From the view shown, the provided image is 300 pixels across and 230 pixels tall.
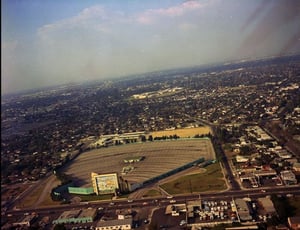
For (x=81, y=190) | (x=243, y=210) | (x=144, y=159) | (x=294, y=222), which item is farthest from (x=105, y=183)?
(x=294, y=222)

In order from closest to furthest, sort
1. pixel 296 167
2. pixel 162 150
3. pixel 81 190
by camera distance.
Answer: pixel 296 167 → pixel 81 190 → pixel 162 150

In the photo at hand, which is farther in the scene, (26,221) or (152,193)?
(152,193)

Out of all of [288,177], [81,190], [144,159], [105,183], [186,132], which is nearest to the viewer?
[288,177]

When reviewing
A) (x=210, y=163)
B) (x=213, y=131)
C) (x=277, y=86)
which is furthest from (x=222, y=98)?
(x=210, y=163)

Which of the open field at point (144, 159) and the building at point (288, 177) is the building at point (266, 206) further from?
the open field at point (144, 159)

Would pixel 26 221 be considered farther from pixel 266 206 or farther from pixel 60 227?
pixel 266 206

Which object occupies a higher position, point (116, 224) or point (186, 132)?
point (186, 132)

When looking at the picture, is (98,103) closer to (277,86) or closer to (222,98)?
(222,98)

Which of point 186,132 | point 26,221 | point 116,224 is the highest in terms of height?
point 186,132

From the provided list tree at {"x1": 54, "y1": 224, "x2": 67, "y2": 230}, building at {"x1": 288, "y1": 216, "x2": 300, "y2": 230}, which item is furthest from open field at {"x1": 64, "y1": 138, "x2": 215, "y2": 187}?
building at {"x1": 288, "y1": 216, "x2": 300, "y2": 230}
